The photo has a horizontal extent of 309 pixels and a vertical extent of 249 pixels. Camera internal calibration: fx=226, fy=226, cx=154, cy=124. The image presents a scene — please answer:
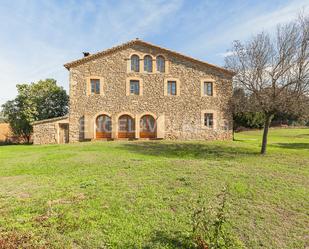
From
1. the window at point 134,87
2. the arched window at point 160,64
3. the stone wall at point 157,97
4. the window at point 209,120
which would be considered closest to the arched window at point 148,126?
the stone wall at point 157,97

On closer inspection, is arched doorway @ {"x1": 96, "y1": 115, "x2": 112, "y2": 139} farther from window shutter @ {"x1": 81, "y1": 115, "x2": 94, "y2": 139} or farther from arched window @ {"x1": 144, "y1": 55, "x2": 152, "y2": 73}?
arched window @ {"x1": 144, "y1": 55, "x2": 152, "y2": 73}

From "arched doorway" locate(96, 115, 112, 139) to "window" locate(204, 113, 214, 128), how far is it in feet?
29.1

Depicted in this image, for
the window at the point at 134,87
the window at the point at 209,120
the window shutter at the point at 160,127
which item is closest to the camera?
the window shutter at the point at 160,127

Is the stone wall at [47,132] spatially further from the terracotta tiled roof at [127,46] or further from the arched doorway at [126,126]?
the terracotta tiled roof at [127,46]

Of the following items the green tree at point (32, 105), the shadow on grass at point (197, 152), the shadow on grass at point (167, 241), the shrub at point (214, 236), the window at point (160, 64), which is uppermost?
the window at point (160, 64)

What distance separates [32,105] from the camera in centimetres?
2439

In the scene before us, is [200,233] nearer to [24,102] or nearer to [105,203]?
[105,203]

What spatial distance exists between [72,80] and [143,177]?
50.0 ft

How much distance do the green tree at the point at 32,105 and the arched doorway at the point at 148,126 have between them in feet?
36.4

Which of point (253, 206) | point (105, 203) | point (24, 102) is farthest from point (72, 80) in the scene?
point (253, 206)

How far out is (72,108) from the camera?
19922mm

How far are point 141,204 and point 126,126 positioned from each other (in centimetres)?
1530

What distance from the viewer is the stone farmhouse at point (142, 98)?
65.8 feet

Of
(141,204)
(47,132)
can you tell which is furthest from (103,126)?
(141,204)
